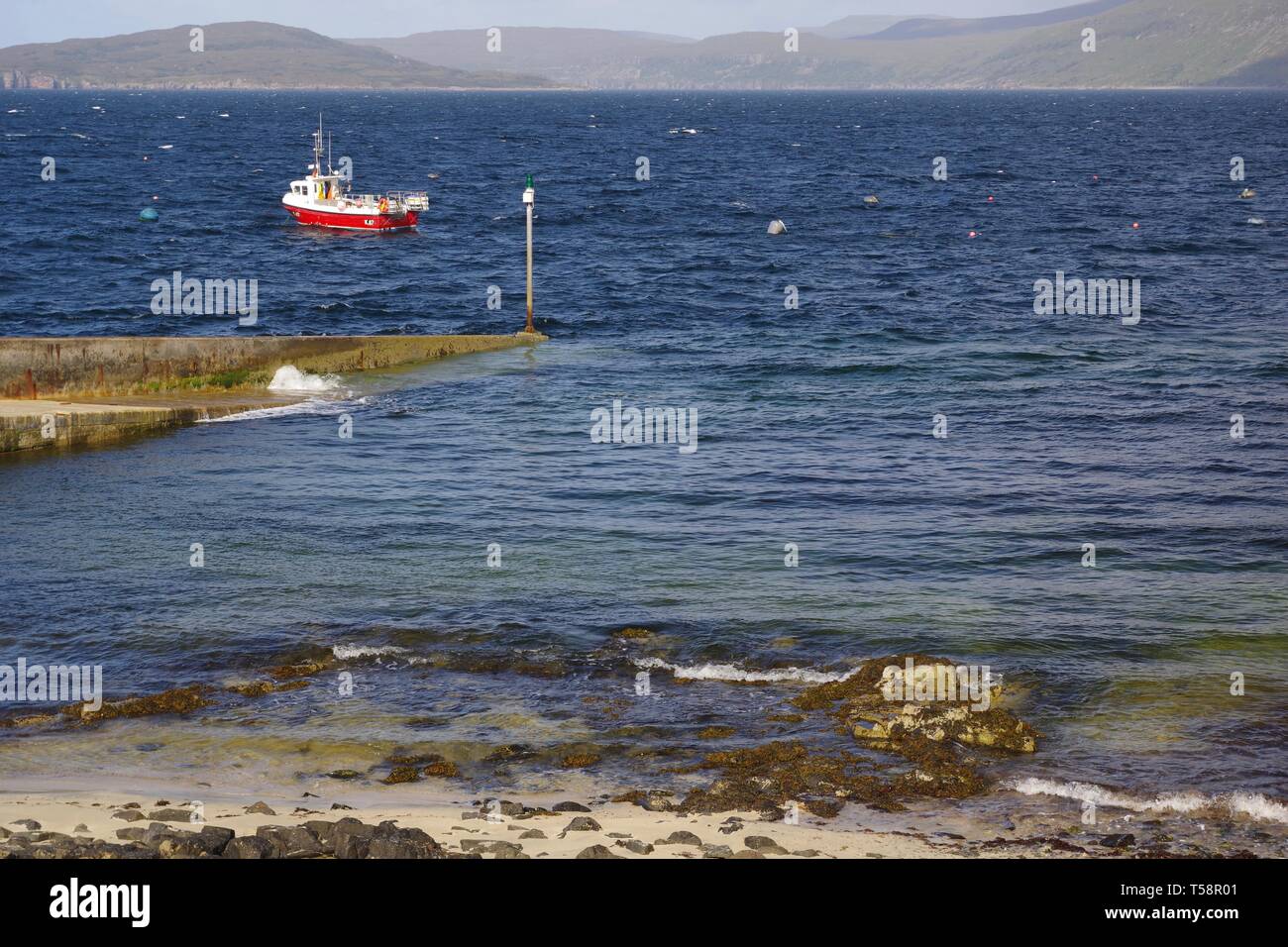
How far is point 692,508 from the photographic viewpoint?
27234 millimetres

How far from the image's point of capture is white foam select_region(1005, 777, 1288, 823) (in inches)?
571

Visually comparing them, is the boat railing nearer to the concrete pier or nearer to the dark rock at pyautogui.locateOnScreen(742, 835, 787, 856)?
the concrete pier

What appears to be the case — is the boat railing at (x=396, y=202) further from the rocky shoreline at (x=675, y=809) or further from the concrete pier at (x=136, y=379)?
the rocky shoreline at (x=675, y=809)

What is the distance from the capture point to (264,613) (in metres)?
21.1

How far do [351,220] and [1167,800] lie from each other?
61.6 m

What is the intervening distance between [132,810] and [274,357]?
966 inches

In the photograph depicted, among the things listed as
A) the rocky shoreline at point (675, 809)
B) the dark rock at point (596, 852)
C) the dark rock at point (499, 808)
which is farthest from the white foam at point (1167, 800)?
the dark rock at point (499, 808)

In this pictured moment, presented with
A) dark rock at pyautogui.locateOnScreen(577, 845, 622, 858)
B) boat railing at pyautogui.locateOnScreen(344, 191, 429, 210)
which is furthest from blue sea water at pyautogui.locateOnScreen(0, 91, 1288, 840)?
boat railing at pyautogui.locateOnScreen(344, 191, 429, 210)

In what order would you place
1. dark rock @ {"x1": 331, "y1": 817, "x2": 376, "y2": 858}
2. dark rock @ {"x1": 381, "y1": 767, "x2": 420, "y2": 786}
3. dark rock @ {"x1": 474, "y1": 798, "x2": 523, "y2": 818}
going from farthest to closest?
dark rock @ {"x1": 381, "y1": 767, "x2": 420, "y2": 786} → dark rock @ {"x1": 474, "y1": 798, "x2": 523, "y2": 818} → dark rock @ {"x1": 331, "y1": 817, "x2": 376, "y2": 858}

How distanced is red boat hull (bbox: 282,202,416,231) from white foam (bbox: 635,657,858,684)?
55.3 meters

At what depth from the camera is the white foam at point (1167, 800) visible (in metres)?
14.5

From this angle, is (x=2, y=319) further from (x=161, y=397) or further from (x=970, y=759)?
(x=970, y=759)

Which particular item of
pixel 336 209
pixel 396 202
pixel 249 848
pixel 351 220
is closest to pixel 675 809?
pixel 249 848
